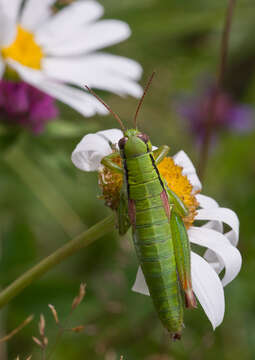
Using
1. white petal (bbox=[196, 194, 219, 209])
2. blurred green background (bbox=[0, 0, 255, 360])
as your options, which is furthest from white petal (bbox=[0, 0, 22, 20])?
white petal (bbox=[196, 194, 219, 209])

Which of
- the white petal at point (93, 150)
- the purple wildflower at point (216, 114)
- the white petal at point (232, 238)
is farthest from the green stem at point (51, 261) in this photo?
the purple wildflower at point (216, 114)

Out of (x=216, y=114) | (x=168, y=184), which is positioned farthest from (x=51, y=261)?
(x=216, y=114)

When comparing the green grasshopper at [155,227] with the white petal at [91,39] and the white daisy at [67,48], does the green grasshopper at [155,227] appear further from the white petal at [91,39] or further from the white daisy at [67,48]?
the white petal at [91,39]

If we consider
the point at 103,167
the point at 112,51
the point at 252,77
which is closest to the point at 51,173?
the point at 112,51

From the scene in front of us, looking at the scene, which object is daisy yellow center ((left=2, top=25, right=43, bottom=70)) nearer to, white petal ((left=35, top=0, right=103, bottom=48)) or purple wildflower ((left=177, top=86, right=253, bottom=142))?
white petal ((left=35, top=0, right=103, bottom=48))

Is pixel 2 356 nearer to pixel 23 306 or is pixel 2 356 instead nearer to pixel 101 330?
pixel 23 306

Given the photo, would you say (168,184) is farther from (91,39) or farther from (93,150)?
(91,39)
